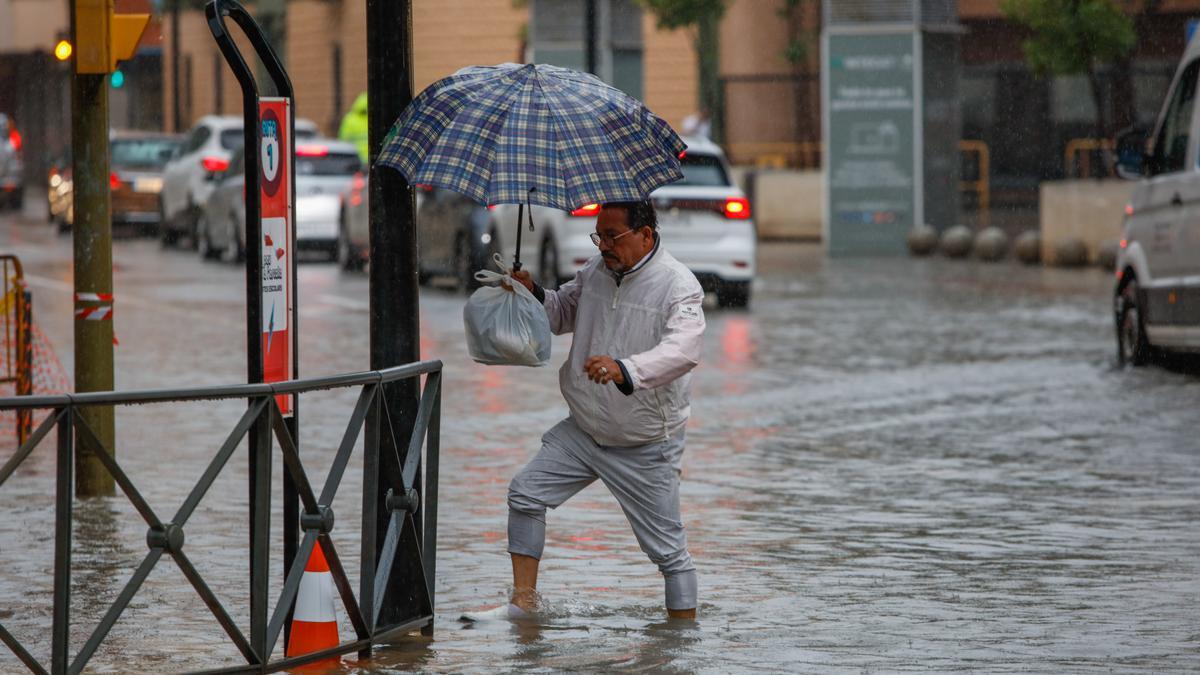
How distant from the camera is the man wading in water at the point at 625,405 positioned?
720 cm

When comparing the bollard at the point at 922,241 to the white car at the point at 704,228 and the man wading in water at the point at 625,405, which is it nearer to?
the white car at the point at 704,228

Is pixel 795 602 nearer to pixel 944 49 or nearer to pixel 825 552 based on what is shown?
pixel 825 552

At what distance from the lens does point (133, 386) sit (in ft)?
48.3

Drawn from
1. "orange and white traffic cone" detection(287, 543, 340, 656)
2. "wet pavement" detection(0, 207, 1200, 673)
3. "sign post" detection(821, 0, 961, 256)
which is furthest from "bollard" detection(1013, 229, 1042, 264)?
"orange and white traffic cone" detection(287, 543, 340, 656)

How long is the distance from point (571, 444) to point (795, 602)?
103 centimetres

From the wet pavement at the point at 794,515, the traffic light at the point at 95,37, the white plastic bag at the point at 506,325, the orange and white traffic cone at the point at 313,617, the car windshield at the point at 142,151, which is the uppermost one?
the traffic light at the point at 95,37

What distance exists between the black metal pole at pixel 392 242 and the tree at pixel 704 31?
102ft

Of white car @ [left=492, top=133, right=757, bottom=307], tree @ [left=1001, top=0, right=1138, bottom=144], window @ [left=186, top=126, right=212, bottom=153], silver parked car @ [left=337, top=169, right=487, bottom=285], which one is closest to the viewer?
white car @ [left=492, top=133, right=757, bottom=307]

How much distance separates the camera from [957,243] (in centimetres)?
3138

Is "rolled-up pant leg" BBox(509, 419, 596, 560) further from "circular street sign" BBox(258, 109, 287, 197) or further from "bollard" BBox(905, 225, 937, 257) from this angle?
"bollard" BBox(905, 225, 937, 257)

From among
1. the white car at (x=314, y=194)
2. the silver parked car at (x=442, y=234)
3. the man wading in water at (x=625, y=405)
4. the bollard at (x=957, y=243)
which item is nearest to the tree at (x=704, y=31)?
the bollard at (x=957, y=243)

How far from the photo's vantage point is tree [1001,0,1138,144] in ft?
95.6

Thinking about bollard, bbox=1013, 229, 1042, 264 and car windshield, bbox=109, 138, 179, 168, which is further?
car windshield, bbox=109, 138, 179, 168

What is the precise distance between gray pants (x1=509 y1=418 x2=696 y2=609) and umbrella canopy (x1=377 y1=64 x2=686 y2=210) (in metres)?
0.88
